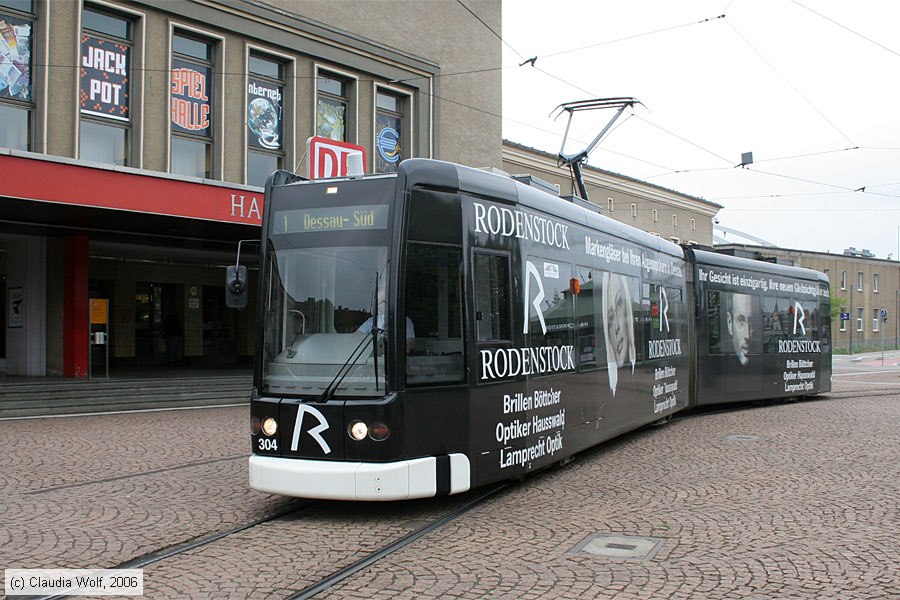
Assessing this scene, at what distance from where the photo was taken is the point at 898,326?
69438 millimetres

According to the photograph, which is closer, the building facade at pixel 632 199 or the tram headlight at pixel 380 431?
the tram headlight at pixel 380 431

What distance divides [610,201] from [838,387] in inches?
756

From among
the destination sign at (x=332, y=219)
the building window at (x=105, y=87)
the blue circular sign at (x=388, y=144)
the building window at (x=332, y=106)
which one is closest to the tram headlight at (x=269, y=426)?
the destination sign at (x=332, y=219)

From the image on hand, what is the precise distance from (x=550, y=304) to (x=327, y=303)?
2.61 m

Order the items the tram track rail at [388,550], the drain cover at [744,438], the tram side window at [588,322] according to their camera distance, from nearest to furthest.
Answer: the tram track rail at [388,550] < the tram side window at [588,322] < the drain cover at [744,438]

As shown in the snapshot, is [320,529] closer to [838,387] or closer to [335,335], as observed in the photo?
[335,335]

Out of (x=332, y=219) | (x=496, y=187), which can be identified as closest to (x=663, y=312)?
(x=496, y=187)

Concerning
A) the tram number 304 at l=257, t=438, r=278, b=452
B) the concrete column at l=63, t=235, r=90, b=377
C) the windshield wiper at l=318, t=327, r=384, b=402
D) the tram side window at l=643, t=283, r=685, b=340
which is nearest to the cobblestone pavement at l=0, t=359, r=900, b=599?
the tram number 304 at l=257, t=438, r=278, b=452

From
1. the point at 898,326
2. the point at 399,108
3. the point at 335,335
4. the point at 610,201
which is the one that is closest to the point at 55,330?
the point at 399,108

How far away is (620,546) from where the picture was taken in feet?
20.8

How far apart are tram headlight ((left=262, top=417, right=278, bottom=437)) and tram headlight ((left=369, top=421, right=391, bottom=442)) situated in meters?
0.89

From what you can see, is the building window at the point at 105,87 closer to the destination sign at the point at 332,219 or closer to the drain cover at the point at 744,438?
the destination sign at the point at 332,219

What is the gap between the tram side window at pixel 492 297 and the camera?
7684 millimetres

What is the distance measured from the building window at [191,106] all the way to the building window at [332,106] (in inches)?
126
